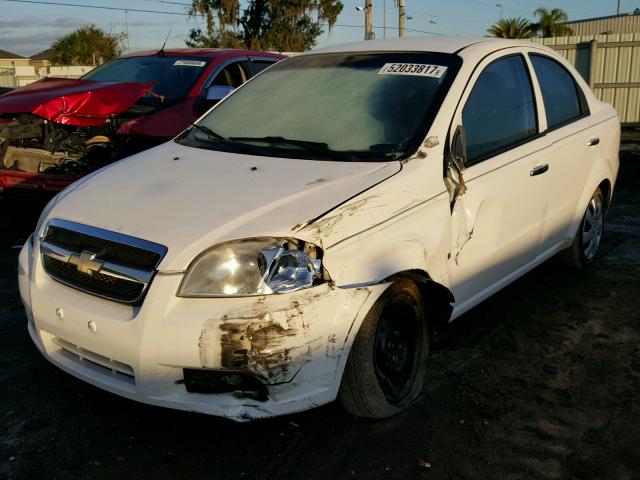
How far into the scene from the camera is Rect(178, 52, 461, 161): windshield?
3.40m

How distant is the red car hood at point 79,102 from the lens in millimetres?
5785

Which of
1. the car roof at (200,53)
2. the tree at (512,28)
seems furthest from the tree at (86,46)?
the car roof at (200,53)

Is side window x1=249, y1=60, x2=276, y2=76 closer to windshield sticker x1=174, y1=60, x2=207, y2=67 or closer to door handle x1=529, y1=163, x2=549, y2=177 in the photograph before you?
windshield sticker x1=174, y1=60, x2=207, y2=67

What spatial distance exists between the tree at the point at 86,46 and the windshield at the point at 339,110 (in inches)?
1632

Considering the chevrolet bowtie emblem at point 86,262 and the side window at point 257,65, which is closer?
the chevrolet bowtie emblem at point 86,262

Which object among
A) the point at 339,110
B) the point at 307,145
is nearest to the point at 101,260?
the point at 307,145

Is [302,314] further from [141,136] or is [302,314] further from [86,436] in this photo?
[141,136]

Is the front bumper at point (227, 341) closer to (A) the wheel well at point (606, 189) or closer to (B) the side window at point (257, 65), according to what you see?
(A) the wheel well at point (606, 189)

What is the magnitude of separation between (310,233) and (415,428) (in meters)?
1.07

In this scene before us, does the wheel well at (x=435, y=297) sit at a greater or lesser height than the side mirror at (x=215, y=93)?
lesser

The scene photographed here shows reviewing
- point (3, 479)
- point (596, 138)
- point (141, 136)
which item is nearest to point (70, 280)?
point (3, 479)

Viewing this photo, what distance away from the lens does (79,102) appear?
231 inches

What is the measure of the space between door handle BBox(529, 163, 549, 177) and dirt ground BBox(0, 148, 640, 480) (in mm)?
969

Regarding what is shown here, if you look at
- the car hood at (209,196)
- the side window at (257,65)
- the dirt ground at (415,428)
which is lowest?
the dirt ground at (415,428)
